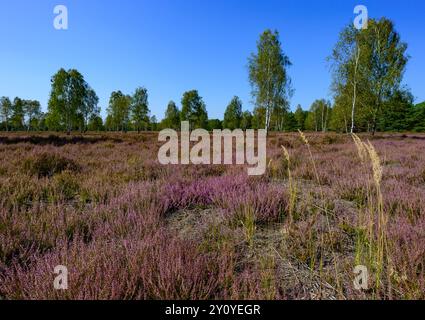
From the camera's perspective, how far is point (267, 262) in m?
2.41

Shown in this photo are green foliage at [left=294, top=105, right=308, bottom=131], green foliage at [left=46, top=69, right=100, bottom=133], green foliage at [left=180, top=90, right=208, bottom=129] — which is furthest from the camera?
green foliage at [left=294, top=105, right=308, bottom=131]

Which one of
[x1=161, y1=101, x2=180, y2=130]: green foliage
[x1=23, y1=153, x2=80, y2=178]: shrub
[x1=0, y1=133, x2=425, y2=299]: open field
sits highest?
[x1=161, y1=101, x2=180, y2=130]: green foliage

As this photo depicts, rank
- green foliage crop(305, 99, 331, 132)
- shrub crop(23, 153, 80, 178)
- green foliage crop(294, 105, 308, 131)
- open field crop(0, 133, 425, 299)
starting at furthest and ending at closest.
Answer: green foliage crop(294, 105, 308, 131) → green foliage crop(305, 99, 331, 132) → shrub crop(23, 153, 80, 178) → open field crop(0, 133, 425, 299)

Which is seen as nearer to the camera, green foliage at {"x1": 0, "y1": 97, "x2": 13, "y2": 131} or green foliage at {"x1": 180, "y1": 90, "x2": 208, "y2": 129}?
green foliage at {"x1": 180, "y1": 90, "x2": 208, "y2": 129}

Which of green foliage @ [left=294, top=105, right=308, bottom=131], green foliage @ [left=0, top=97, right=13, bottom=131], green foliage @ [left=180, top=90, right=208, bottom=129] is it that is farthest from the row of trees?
green foliage @ [left=294, top=105, right=308, bottom=131]

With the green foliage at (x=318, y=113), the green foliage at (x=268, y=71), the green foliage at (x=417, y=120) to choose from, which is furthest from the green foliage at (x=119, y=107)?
the green foliage at (x=417, y=120)

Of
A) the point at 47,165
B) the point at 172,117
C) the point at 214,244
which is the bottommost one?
the point at 214,244

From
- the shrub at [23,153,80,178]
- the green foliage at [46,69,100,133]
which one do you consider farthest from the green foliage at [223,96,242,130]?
the shrub at [23,153,80,178]

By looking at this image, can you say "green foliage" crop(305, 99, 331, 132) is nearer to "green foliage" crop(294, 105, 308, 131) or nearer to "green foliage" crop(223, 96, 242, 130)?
"green foliage" crop(294, 105, 308, 131)

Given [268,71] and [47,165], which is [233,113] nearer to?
[268,71]

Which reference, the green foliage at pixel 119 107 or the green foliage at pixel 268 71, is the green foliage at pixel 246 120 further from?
the green foliage at pixel 268 71

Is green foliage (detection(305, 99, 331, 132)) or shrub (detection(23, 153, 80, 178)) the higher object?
green foliage (detection(305, 99, 331, 132))

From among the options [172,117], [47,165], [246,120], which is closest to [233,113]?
[246,120]

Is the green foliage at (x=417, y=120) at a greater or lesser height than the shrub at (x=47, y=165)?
greater
